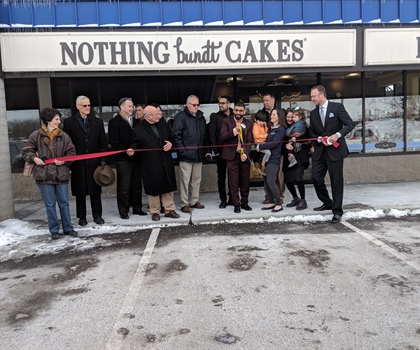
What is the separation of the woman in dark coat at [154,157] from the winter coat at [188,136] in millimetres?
258

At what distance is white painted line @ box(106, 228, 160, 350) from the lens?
2891 millimetres

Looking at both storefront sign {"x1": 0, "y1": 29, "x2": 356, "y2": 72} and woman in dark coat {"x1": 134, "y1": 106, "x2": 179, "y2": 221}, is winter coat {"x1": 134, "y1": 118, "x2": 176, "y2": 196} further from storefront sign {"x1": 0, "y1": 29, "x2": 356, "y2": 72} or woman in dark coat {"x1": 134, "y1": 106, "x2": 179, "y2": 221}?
storefront sign {"x1": 0, "y1": 29, "x2": 356, "y2": 72}

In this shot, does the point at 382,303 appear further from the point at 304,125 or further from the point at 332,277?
the point at 304,125

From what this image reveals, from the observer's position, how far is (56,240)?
5.54m

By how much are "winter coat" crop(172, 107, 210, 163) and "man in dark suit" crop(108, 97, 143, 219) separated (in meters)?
0.75

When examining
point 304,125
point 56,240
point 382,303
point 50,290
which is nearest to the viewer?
point 382,303

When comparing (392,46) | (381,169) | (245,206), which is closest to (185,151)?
(245,206)

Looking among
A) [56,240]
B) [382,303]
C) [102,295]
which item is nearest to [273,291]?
[382,303]

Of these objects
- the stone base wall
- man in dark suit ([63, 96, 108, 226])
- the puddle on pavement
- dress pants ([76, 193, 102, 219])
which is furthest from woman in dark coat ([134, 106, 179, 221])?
the stone base wall

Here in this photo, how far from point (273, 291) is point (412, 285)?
1.35 metres

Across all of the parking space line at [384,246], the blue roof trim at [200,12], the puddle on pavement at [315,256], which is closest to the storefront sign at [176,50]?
the blue roof trim at [200,12]

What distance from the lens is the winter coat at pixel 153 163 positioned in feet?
20.5

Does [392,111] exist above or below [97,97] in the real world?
below

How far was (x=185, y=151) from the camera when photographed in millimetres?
6598
